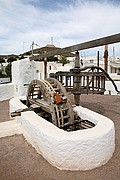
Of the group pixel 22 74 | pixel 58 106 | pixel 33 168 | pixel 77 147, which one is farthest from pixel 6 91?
pixel 77 147

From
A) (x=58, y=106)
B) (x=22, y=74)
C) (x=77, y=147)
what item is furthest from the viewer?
(x=22, y=74)

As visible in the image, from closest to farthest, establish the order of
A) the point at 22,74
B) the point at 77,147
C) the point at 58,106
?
the point at 77,147 → the point at 58,106 → the point at 22,74

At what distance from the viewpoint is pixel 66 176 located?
269 cm

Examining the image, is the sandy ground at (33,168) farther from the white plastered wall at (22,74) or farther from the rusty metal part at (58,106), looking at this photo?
the white plastered wall at (22,74)

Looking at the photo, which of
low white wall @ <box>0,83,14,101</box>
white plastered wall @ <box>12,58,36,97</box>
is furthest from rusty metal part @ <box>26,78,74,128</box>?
low white wall @ <box>0,83,14,101</box>

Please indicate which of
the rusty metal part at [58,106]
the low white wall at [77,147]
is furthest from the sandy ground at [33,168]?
the rusty metal part at [58,106]

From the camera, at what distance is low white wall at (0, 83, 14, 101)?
9.08 meters

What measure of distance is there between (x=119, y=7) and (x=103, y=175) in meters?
5.86

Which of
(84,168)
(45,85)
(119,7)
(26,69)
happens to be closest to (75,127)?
(45,85)

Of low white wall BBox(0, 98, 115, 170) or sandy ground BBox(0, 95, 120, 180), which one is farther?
low white wall BBox(0, 98, 115, 170)

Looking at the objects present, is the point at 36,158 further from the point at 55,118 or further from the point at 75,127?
the point at 75,127

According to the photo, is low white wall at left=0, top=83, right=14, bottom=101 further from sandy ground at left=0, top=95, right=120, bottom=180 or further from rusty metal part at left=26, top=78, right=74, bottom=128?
sandy ground at left=0, top=95, right=120, bottom=180

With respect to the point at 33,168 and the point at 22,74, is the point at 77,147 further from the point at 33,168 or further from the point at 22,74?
the point at 22,74

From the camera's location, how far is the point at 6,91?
30.6 feet
